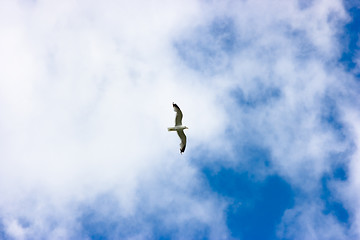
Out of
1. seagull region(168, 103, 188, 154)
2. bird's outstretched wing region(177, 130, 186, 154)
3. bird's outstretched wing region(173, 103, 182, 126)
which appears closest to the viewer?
bird's outstretched wing region(173, 103, 182, 126)

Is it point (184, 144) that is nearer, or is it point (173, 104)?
point (173, 104)

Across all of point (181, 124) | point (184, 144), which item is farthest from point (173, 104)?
point (184, 144)

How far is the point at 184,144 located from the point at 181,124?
4.17 metres

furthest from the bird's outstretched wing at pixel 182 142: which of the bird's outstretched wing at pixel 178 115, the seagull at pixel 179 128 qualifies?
the bird's outstretched wing at pixel 178 115

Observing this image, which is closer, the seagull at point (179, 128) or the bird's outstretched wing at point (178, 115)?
the bird's outstretched wing at point (178, 115)

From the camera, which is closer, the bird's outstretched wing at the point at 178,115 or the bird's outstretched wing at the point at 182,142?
the bird's outstretched wing at the point at 178,115

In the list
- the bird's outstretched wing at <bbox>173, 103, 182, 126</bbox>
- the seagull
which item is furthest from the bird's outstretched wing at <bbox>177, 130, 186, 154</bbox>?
the bird's outstretched wing at <bbox>173, 103, 182, 126</bbox>

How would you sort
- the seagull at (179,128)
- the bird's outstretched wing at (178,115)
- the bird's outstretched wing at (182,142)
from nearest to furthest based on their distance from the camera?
the bird's outstretched wing at (178,115), the seagull at (179,128), the bird's outstretched wing at (182,142)

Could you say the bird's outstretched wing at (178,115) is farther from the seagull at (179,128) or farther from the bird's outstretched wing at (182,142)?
the bird's outstretched wing at (182,142)

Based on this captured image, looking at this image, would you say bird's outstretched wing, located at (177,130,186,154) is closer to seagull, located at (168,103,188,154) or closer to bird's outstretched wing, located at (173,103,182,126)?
seagull, located at (168,103,188,154)

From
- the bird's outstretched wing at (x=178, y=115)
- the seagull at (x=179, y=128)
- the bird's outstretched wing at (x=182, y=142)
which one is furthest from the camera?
the bird's outstretched wing at (x=182, y=142)

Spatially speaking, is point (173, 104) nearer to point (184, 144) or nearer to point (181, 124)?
point (181, 124)

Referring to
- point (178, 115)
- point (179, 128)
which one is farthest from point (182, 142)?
point (178, 115)

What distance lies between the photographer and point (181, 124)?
2468 inches
